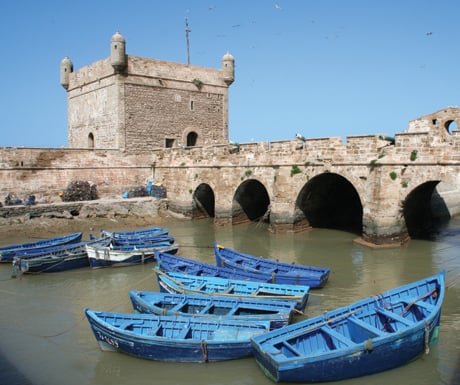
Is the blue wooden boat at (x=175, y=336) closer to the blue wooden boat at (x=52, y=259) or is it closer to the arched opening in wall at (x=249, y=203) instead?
the blue wooden boat at (x=52, y=259)

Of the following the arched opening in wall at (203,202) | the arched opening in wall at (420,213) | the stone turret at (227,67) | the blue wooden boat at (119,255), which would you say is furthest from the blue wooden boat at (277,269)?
the stone turret at (227,67)

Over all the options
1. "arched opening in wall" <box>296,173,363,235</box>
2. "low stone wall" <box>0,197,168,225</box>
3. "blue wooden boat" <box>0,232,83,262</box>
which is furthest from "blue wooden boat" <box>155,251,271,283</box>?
"low stone wall" <box>0,197,168,225</box>

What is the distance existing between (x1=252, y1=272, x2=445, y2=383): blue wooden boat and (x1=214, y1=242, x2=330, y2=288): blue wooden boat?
2836 millimetres

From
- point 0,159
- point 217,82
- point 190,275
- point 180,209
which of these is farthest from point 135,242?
point 217,82

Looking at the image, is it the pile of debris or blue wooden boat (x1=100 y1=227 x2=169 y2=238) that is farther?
the pile of debris

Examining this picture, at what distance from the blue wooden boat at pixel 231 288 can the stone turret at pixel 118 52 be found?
16.6 meters

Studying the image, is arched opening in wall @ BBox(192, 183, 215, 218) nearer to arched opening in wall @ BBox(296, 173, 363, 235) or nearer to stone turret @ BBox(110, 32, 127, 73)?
arched opening in wall @ BBox(296, 173, 363, 235)

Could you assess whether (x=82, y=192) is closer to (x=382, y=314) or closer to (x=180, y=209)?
(x=180, y=209)

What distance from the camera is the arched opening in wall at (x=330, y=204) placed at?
1959 centimetres

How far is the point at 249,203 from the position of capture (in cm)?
2317

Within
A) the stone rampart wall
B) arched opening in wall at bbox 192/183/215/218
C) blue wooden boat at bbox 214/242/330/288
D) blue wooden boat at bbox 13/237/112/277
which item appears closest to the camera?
blue wooden boat at bbox 214/242/330/288

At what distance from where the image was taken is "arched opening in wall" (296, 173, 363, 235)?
19.6 meters

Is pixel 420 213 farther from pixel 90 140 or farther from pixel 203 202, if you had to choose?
pixel 90 140

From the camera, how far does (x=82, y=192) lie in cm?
2381
